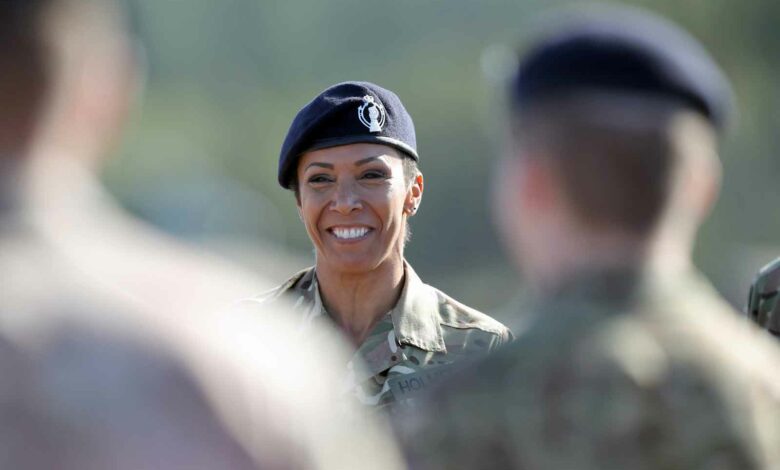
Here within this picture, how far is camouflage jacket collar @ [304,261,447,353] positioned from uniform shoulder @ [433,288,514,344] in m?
0.05

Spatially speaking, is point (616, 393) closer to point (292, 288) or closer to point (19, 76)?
point (19, 76)

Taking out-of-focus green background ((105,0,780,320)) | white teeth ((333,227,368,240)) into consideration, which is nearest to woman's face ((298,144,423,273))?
white teeth ((333,227,368,240))

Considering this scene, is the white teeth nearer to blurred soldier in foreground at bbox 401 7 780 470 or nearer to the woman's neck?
the woman's neck

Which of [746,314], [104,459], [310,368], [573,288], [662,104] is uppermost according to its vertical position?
[746,314]

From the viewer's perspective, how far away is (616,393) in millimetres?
2582

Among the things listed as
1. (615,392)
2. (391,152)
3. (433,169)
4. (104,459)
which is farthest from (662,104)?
(433,169)

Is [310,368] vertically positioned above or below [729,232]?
below

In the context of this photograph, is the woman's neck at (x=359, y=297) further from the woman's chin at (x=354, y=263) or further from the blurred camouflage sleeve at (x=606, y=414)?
the blurred camouflage sleeve at (x=606, y=414)

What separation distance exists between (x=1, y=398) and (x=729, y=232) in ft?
85.6

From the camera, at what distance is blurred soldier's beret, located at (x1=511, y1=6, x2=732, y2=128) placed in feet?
8.70

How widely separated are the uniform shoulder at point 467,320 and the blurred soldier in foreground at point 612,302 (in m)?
2.41

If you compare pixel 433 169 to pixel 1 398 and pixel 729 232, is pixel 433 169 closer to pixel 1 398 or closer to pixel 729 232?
pixel 729 232

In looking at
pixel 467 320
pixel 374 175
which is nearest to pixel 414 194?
pixel 374 175

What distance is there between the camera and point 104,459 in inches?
79.7
